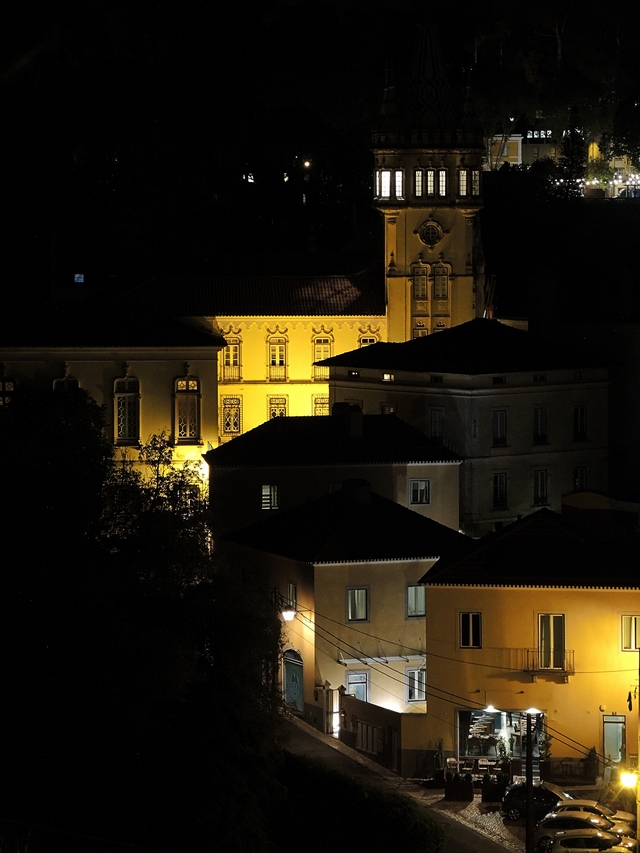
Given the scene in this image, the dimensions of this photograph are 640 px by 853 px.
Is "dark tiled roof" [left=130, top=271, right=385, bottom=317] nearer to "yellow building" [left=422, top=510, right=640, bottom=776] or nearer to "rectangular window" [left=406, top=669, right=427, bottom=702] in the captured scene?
"rectangular window" [left=406, top=669, right=427, bottom=702]

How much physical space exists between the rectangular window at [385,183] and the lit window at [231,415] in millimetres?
9164

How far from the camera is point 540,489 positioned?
2623 inches

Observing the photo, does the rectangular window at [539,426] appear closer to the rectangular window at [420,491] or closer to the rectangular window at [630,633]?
the rectangular window at [420,491]

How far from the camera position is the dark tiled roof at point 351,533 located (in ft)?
165

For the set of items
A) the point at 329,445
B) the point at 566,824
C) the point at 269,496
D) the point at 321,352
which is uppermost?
the point at 321,352

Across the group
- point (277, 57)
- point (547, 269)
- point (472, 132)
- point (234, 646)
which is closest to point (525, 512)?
point (547, 269)

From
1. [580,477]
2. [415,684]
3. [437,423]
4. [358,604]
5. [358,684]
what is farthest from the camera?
[580,477]

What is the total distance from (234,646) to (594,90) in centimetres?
7666

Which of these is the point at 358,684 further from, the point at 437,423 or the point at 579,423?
the point at 579,423

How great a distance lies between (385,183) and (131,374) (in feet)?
47.3

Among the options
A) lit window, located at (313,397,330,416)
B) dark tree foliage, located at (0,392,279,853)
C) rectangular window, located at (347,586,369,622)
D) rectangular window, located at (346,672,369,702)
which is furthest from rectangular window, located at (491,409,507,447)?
dark tree foliage, located at (0,392,279,853)

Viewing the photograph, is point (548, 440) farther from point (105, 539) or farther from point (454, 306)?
point (105, 539)

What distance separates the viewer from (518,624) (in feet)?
150

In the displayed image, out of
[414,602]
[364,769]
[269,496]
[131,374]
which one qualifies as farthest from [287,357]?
[364,769]
